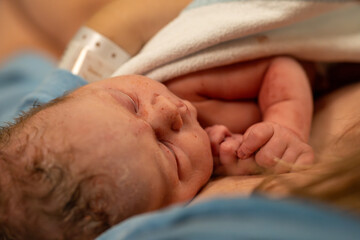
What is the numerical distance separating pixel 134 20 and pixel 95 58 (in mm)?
137

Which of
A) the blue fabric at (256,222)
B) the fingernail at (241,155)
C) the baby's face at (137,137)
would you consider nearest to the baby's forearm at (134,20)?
the baby's face at (137,137)

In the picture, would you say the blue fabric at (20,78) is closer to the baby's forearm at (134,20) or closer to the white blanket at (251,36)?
the baby's forearm at (134,20)

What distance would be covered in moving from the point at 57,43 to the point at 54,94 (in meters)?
0.95

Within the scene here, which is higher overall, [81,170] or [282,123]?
[81,170]

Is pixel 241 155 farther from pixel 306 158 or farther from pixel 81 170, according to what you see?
pixel 81 170

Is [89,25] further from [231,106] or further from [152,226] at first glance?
[152,226]

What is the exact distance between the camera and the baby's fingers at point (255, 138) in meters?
0.67

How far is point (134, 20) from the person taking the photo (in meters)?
0.94

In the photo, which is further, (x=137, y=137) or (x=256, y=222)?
(x=137, y=137)

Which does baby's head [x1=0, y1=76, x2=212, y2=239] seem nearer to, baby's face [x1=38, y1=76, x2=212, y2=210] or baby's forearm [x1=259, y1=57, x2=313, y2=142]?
baby's face [x1=38, y1=76, x2=212, y2=210]

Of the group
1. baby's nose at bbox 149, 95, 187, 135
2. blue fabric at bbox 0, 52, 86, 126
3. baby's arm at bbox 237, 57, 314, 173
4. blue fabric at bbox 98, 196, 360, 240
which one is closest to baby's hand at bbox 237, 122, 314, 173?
baby's arm at bbox 237, 57, 314, 173

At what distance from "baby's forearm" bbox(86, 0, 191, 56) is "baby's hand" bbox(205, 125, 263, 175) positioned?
0.33 meters

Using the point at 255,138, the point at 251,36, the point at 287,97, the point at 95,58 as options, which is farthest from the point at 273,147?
the point at 95,58

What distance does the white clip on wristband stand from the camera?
91 centimetres
